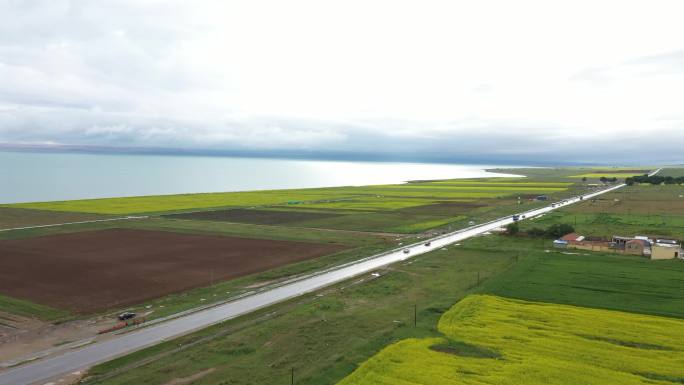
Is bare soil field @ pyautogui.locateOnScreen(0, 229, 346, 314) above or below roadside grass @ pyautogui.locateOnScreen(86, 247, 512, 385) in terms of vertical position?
above

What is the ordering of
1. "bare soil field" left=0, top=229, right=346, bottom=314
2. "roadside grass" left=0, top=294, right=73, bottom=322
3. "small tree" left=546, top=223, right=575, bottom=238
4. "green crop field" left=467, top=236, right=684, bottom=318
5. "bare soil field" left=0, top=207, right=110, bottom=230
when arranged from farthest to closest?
"bare soil field" left=0, top=207, right=110, bottom=230 → "small tree" left=546, top=223, right=575, bottom=238 → "bare soil field" left=0, top=229, right=346, bottom=314 → "green crop field" left=467, top=236, right=684, bottom=318 → "roadside grass" left=0, top=294, right=73, bottom=322

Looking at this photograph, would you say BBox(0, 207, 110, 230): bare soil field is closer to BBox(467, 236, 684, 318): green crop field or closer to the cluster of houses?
BBox(467, 236, 684, 318): green crop field

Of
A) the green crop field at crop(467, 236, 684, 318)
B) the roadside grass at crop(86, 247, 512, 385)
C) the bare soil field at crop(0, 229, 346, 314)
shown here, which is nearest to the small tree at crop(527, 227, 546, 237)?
the green crop field at crop(467, 236, 684, 318)

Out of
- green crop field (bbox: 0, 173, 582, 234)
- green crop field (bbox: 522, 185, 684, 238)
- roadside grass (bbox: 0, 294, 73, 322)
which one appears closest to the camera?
roadside grass (bbox: 0, 294, 73, 322)

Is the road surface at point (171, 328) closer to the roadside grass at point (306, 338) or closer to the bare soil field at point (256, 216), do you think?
the roadside grass at point (306, 338)

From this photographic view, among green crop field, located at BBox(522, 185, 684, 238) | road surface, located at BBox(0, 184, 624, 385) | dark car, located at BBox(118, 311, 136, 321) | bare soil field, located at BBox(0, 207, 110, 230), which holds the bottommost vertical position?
road surface, located at BBox(0, 184, 624, 385)

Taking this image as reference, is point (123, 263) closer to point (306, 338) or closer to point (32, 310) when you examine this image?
point (32, 310)

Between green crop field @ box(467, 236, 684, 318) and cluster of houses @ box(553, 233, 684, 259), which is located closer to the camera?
green crop field @ box(467, 236, 684, 318)

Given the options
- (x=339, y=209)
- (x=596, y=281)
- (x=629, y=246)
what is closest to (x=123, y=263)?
(x=596, y=281)
